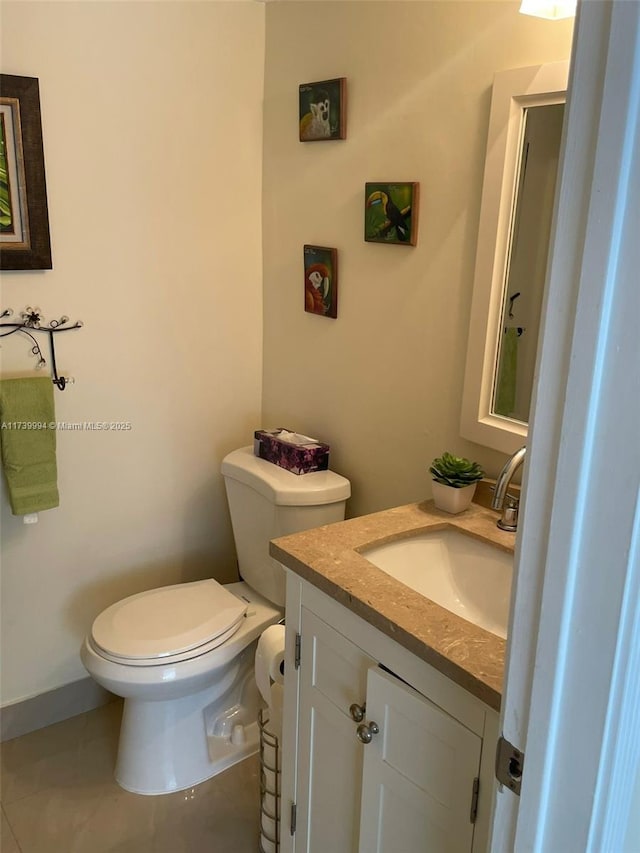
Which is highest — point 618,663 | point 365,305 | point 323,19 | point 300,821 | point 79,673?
point 323,19

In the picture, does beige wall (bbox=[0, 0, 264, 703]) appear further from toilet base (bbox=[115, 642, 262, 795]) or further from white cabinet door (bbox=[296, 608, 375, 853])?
white cabinet door (bbox=[296, 608, 375, 853])

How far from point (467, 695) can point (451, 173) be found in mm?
1114

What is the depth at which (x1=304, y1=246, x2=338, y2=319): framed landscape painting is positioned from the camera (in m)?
2.01

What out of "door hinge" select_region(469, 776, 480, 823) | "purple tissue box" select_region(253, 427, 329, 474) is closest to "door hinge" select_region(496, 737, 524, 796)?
"door hinge" select_region(469, 776, 480, 823)

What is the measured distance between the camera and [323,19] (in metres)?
1.92

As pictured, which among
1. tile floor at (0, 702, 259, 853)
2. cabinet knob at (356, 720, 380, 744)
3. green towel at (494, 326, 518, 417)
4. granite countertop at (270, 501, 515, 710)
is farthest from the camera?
tile floor at (0, 702, 259, 853)

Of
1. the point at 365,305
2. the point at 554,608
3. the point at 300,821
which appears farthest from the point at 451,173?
the point at 300,821

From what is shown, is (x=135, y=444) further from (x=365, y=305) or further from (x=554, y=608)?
(x=554, y=608)

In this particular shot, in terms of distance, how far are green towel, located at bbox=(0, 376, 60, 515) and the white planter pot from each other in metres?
1.04

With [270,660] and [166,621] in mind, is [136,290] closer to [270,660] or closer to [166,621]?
[166,621]

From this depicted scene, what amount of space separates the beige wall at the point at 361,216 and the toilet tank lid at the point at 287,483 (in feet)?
0.33

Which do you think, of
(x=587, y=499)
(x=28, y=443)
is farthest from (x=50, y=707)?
(x=587, y=499)

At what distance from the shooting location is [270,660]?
1.60 meters

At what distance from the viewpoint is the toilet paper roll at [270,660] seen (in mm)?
1597
